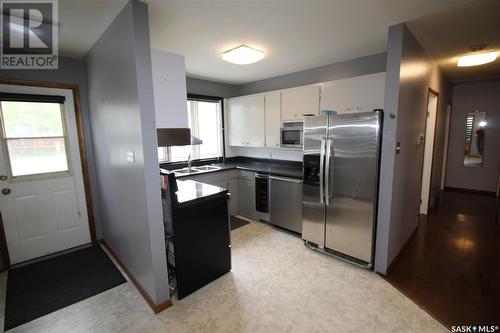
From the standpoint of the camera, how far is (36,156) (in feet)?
9.36

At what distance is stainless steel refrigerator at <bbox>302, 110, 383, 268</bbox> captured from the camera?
2439 mm

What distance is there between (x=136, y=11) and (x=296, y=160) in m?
3.07

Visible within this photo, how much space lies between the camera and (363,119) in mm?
2414

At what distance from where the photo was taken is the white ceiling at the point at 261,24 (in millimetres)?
1799

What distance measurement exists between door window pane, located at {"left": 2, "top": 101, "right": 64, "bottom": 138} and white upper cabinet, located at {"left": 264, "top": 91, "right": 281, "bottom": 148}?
9.62 feet

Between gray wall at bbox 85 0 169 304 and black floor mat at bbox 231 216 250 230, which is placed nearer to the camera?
gray wall at bbox 85 0 169 304

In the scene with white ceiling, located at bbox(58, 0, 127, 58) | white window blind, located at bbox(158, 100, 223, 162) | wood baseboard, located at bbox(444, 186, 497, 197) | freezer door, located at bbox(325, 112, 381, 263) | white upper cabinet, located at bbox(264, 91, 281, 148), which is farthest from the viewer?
wood baseboard, located at bbox(444, 186, 497, 197)

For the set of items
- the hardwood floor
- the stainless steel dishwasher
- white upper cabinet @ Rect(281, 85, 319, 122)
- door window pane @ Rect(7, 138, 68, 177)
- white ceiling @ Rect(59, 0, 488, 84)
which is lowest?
the hardwood floor

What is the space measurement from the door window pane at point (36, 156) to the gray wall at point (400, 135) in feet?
12.8

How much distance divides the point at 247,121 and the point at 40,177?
10.2 ft

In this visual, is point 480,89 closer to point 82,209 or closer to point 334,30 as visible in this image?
point 334,30

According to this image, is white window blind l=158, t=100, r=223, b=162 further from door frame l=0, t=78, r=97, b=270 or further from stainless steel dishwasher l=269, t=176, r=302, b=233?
stainless steel dishwasher l=269, t=176, r=302, b=233

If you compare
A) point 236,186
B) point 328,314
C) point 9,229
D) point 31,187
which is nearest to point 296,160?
point 236,186

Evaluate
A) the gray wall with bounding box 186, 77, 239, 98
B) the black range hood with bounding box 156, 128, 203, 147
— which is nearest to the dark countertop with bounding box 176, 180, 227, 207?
the black range hood with bounding box 156, 128, 203, 147
